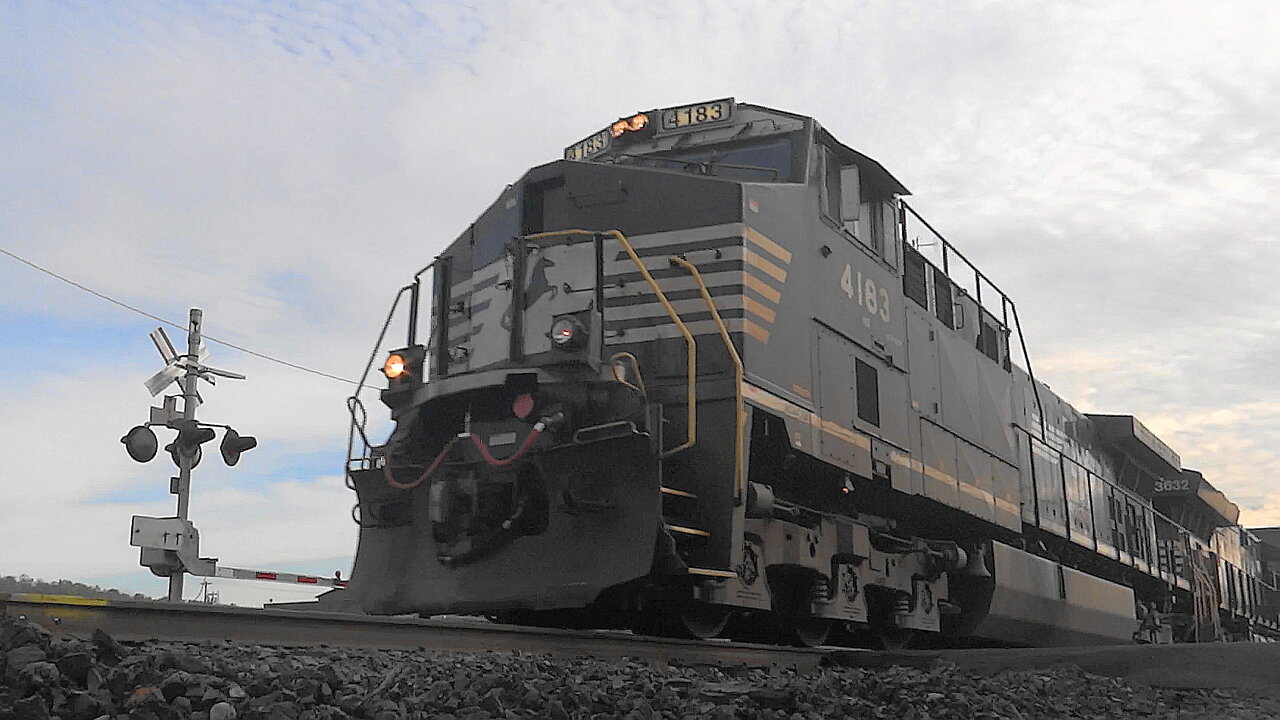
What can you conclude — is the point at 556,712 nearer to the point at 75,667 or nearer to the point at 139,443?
the point at 75,667

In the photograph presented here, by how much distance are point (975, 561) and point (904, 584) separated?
120 cm

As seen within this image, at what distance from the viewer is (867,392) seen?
802 cm

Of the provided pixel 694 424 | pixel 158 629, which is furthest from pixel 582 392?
pixel 158 629

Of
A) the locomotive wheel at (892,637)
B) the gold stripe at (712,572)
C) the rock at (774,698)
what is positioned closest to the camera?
the rock at (774,698)

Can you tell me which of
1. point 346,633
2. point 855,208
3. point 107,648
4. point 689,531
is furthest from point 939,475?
point 107,648

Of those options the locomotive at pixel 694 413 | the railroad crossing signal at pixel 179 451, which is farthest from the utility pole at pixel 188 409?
the locomotive at pixel 694 413

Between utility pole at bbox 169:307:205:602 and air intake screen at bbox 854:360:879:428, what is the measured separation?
9592mm

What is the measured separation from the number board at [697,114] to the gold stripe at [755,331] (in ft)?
5.92

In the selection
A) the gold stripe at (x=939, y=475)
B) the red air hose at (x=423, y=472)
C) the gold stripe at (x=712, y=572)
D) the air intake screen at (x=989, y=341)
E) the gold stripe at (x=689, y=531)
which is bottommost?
the gold stripe at (x=712, y=572)

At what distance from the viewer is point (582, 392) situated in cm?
640

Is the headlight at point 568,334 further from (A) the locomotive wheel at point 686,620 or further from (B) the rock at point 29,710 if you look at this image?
(B) the rock at point 29,710

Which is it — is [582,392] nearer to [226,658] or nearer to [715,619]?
[715,619]

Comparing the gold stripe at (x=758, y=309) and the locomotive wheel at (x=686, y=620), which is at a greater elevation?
the gold stripe at (x=758, y=309)

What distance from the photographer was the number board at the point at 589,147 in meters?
8.40
